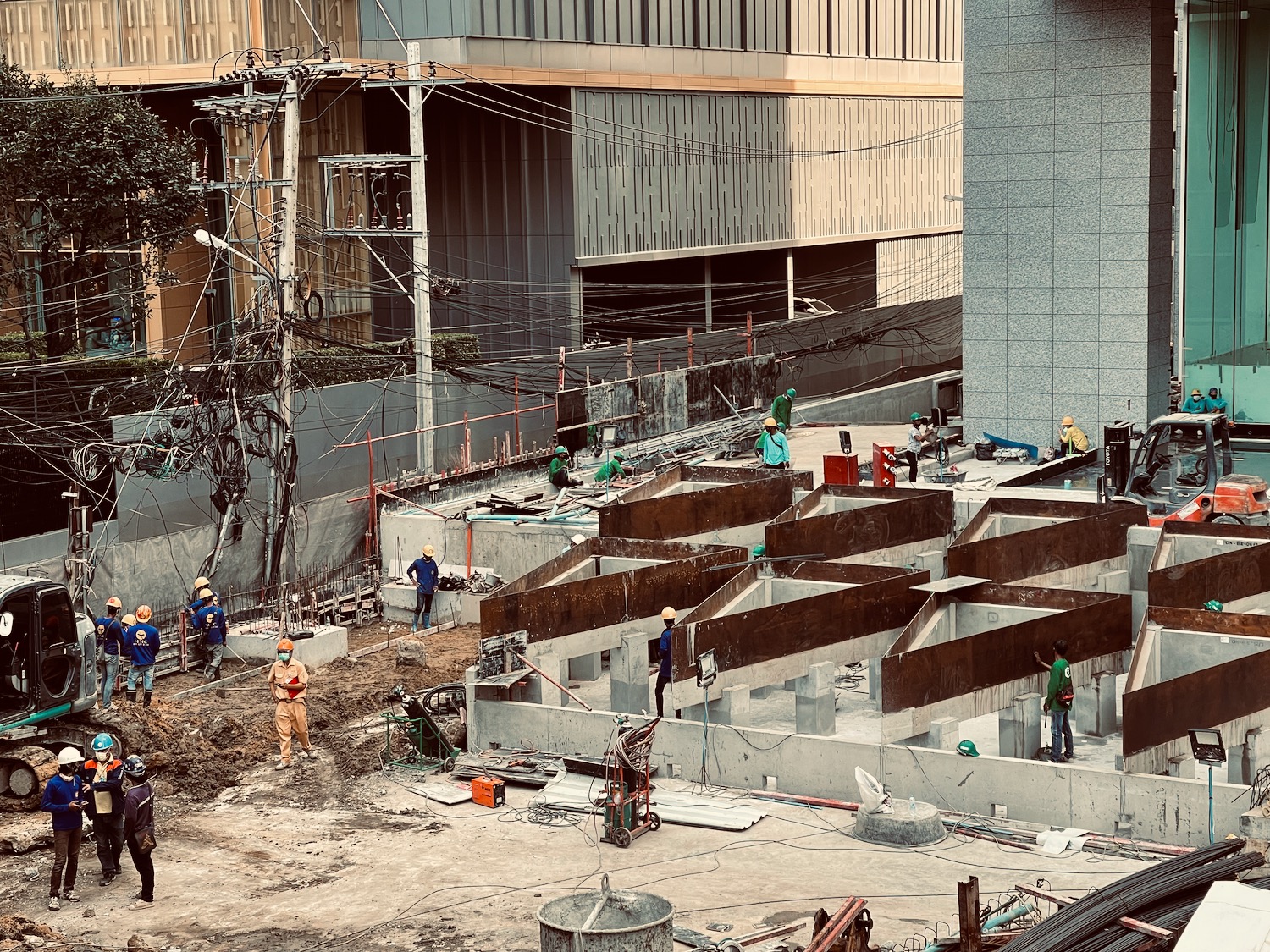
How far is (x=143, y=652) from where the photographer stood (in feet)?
83.7

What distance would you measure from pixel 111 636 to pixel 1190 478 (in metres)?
18.8

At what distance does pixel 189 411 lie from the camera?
33.8 meters

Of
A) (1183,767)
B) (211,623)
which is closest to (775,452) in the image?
(211,623)

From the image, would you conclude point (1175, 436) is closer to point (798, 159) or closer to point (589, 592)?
point (589, 592)

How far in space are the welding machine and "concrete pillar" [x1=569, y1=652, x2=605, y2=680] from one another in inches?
215

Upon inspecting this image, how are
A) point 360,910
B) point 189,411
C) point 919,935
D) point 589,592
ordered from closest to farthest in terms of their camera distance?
point 919,935, point 360,910, point 589,592, point 189,411

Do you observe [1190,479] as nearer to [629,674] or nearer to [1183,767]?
[1183,767]

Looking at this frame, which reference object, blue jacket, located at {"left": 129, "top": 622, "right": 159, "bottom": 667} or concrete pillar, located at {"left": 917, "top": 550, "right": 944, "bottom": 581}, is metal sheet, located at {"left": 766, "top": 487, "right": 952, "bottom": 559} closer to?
concrete pillar, located at {"left": 917, "top": 550, "right": 944, "bottom": 581}

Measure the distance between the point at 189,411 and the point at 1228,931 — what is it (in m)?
24.6

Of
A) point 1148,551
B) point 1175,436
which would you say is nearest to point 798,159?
point 1175,436

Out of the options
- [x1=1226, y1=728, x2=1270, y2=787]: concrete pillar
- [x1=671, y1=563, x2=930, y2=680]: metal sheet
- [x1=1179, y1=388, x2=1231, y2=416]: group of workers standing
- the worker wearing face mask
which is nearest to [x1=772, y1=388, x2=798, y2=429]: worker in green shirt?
[x1=1179, y1=388, x2=1231, y2=416]: group of workers standing

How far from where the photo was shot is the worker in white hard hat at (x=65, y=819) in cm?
1814

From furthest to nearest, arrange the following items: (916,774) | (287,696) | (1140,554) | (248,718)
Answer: (1140,554) → (248,718) → (287,696) → (916,774)

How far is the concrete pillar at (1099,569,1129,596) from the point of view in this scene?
90.2 ft
